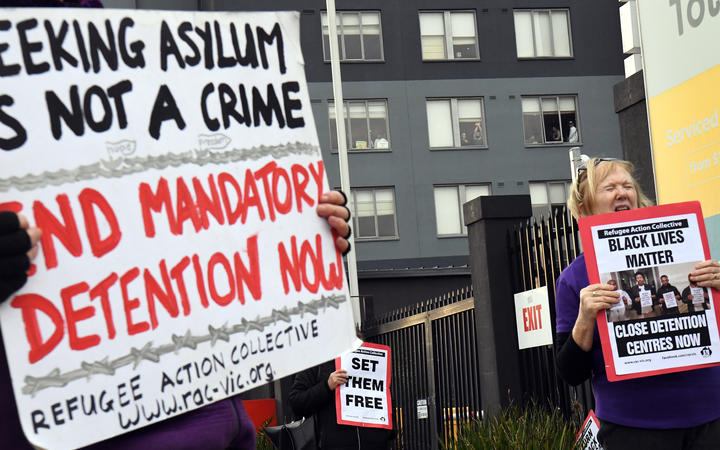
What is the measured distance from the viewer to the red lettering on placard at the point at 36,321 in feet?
8.64

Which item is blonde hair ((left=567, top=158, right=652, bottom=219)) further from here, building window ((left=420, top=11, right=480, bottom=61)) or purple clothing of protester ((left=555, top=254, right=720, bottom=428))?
building window ((left=420, top=11, right=480, bottom=61))

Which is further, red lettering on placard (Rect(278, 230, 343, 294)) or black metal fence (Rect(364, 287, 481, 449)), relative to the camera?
black metal fence (Rect(364, 287, 481, 449))

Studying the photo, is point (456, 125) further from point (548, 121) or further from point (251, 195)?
point (251, 195)

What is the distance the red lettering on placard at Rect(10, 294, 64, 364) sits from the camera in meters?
2.63

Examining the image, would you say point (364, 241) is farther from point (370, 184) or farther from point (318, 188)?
point (318, 188)

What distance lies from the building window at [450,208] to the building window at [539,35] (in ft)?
17.6

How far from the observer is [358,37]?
36.7 metres

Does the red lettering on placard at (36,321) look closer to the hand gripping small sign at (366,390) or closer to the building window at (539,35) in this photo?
the hand gripping small sign at (366,390)

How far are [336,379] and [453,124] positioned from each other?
94.5ft

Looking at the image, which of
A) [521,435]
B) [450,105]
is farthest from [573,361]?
[450,105]

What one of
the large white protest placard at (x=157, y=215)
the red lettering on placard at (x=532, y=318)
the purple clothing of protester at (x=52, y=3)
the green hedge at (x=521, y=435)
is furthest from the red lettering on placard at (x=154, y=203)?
the red lettering on placard at (x=532, y=318)

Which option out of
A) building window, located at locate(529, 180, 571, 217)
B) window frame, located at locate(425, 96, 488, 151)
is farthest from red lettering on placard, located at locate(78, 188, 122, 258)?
building window, located at locate(529, 180, 571, 217)

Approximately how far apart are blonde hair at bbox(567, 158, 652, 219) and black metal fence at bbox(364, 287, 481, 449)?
6.01 metres

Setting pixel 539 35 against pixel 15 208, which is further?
pixel 539 35
